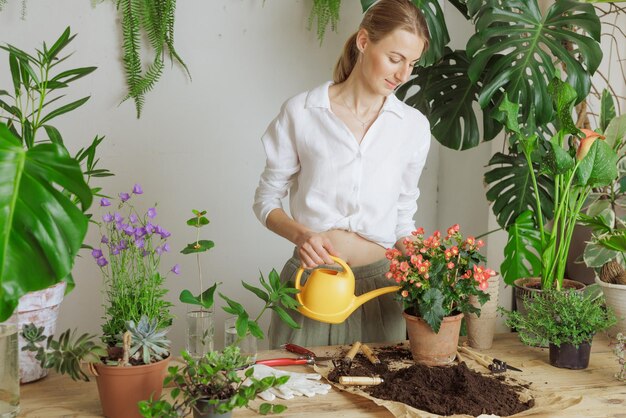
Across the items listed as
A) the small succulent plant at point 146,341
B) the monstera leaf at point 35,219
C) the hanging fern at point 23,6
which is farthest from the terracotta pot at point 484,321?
the hanging fern at point 23,6

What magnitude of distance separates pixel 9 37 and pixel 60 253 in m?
2.18

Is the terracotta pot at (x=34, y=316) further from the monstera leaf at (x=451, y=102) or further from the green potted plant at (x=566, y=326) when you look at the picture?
the monstera leaf at (x=451, y=102)

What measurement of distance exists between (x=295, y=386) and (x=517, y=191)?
1.49 m

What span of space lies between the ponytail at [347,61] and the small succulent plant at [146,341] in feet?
3.52

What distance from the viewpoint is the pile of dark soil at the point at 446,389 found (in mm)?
1466

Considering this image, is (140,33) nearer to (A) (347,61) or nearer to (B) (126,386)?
(A) (347,61)

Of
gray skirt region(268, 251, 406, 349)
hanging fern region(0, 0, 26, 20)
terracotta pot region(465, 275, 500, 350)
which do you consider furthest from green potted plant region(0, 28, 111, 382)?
hanging fern region(0, 0, 26, 20)

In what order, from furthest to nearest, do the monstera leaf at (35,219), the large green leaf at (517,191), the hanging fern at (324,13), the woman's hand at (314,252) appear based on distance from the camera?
the hanging fern at (324,13) → the large green leaf at (517,191) → the woman's hand at (314,252) → the monstera leaf at (35,219)

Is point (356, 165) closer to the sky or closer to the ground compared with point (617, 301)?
closer to the sky

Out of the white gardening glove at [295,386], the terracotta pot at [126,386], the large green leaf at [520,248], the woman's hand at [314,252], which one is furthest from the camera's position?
the large green leaf at [520,248]

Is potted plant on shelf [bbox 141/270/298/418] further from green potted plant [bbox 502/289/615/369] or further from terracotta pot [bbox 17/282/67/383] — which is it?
green potted plant [bbox 502/289/615/369]

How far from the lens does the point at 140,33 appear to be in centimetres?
310

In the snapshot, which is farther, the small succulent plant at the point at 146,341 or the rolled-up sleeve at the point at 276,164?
the rolled-up sleeve at the point at 276,164

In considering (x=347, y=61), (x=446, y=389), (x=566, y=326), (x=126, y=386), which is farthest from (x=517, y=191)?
(x=126, y=386)
